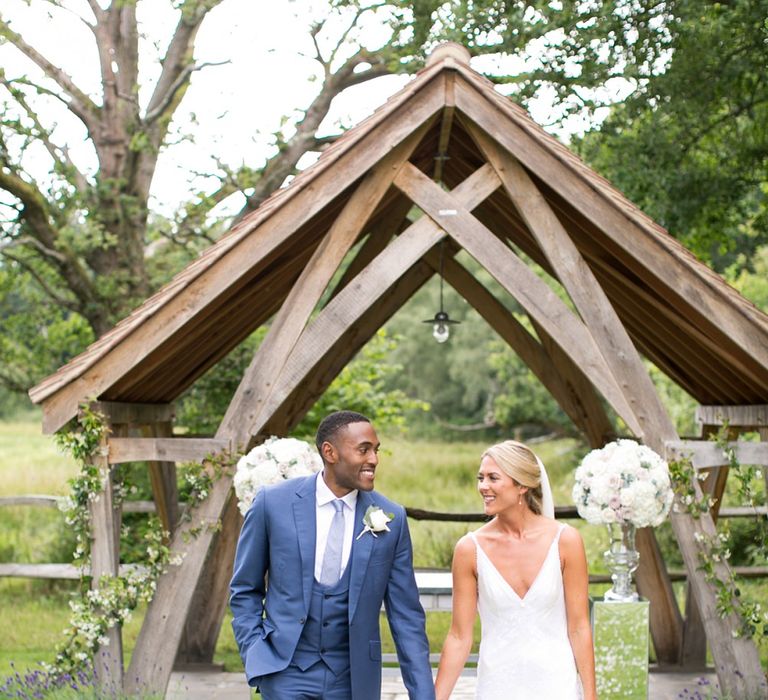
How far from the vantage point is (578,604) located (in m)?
4.54

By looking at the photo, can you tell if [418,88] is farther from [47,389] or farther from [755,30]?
[755,30]

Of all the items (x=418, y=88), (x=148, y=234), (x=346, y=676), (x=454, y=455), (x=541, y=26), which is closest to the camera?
(x=346, y=676)

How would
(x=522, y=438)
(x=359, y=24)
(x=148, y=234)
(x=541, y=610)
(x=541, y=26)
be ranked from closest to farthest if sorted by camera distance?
(x=541, y=610), (x=541, y=26), (x=359, y=24), (x=148, y=234), (x=522, y=438)

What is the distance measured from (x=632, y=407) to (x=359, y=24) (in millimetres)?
8721

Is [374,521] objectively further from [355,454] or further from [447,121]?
[447,121]

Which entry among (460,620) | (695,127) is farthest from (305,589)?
(695,127)

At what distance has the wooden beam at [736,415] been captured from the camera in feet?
26.5

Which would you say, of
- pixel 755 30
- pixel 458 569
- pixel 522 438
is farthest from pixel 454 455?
pixel 458 569

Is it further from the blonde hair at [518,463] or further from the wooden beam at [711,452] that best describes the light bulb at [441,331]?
the blonde hair at [518,463]

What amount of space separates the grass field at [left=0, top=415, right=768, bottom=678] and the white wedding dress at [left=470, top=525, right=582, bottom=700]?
4.79 meters

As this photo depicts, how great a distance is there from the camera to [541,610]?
455 cm

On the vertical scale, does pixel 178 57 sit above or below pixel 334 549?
above

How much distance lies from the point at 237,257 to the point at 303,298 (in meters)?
0.51

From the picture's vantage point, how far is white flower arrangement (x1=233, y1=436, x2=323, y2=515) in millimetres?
6910
